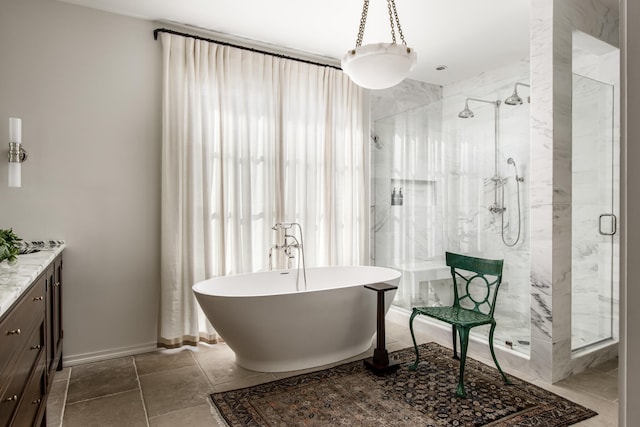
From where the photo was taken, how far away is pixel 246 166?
3549 mm

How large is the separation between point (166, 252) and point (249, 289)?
0.74m

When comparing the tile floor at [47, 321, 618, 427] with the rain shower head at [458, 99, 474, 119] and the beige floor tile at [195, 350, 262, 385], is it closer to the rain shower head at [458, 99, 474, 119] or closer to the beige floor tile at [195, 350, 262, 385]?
the beige floor tile at [195, 350, 262, 385]

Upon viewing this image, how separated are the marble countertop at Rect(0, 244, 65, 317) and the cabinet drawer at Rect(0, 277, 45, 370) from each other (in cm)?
5

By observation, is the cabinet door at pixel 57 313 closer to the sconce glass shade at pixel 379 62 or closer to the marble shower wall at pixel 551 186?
the sconce glass shade at pixel 379 62

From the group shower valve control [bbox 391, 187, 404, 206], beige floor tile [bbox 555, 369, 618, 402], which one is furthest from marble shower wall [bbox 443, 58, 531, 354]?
beige floor tile [bbox 555, 369, 618, 402]

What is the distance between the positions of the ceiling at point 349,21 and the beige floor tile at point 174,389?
9.04 ft

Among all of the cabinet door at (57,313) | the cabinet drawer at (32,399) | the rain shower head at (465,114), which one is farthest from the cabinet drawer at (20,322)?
the rain shower head at (465,114)

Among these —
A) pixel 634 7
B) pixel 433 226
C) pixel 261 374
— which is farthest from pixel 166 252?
pixel 634 7

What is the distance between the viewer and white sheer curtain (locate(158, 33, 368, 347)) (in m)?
3.26

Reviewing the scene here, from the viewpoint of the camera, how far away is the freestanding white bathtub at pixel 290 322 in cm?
264

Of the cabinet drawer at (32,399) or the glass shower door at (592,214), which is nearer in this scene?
the cabinet drawer at (32,399)

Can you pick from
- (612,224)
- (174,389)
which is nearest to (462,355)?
(612,224)

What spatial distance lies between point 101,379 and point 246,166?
1.97 meters

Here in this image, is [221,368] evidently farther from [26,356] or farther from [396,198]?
[396,198]
